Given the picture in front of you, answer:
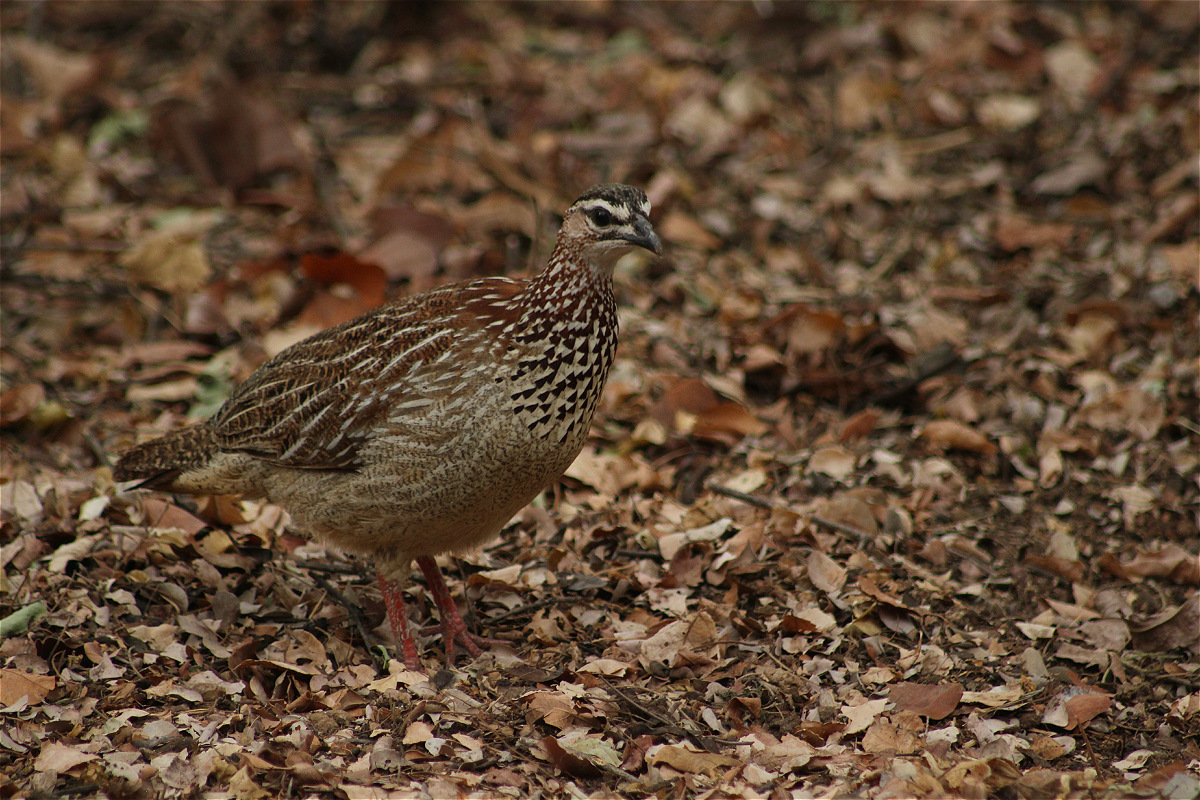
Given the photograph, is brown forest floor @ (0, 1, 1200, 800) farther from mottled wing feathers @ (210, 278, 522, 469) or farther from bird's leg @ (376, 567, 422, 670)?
mottled wing feathers @ (210, 278, 522, 469)

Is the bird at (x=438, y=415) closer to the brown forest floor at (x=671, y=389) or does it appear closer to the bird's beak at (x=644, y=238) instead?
the bird's beak at (x=644, y=238)

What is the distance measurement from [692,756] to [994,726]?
118 cm

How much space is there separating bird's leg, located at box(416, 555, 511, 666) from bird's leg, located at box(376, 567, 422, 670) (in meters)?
0.16

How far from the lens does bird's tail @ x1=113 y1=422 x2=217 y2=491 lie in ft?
16.4

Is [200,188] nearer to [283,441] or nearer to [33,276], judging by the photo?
[33,276]

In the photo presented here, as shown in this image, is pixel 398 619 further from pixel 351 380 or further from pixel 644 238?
pixel 644 238

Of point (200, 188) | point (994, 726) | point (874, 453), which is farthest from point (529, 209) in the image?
point (994, 726)

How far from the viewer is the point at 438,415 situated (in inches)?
176

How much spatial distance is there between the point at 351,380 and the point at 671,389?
2032 millimetres

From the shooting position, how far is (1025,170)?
8156mm

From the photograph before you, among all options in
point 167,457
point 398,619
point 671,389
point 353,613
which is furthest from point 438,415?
point 671,389

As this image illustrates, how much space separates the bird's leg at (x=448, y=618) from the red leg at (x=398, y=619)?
16cm

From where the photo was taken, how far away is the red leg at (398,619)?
4777 millimetres

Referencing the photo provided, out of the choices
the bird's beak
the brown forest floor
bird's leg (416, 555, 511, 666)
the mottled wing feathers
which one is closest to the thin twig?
the brown forest floor
